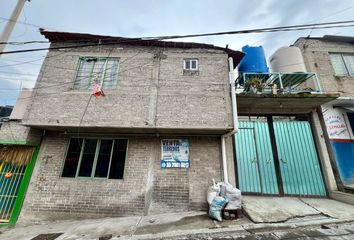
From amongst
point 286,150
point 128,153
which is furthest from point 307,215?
point 128,153

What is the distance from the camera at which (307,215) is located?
4.62 m

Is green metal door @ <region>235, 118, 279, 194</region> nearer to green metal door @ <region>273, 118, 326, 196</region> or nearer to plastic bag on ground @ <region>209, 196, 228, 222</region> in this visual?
green metal door @ <region>273, 118, 326, 196</region>

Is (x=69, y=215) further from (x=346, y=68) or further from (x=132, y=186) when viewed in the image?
(x=346, y=68)

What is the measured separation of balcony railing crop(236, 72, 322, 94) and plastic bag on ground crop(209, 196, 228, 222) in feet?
12.9

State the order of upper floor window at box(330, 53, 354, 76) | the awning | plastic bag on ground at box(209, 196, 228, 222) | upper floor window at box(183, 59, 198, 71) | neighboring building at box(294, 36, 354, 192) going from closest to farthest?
plastic bag on ground at box(209, 196, 228, 222), the awning, neighboring building at box(294, 36, 354, 192), upper floor window at box(183, 59, 198, 71), upper floor window at box(330, 53, 354, 76)

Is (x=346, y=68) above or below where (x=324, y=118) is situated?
above

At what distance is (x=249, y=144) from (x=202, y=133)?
210 centimetres

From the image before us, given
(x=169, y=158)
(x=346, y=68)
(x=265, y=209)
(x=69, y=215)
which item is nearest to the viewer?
(x=265, y=209)

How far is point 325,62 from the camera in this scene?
25.5ft

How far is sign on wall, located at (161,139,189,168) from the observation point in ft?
19.5

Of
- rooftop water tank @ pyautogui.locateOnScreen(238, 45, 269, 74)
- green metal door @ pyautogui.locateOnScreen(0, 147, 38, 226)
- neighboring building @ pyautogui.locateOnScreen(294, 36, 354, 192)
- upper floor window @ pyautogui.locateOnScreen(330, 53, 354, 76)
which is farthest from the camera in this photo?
upper floor window @ pyautogui.locateOnScreen(330, 53, 354, 76)

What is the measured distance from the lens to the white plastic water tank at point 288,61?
24.0 ft

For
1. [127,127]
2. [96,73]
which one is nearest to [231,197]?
[127,127]

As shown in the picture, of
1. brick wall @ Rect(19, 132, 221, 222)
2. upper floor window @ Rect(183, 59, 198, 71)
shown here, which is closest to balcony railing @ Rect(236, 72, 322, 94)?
upper floor window @ Rect(183, 59, 198, 71)
